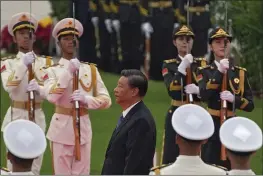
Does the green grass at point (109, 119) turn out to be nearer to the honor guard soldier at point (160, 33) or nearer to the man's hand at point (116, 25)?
the honor guard soldier at point (160, 33)

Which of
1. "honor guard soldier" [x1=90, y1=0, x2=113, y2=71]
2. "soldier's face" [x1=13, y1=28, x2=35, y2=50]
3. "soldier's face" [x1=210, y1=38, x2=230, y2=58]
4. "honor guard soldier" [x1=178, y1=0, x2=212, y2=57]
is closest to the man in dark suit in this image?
"soldier's face" [x1=210, y1=38, x2=230, y2=58]

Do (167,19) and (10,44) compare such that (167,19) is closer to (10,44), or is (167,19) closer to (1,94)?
(1,94)

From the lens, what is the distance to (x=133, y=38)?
909 inches

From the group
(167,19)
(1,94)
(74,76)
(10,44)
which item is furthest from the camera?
(10,44)

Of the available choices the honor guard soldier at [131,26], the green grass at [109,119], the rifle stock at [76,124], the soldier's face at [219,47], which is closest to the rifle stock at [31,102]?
the rifle stock at [76,124]

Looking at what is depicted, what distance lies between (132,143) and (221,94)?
2.24 metres

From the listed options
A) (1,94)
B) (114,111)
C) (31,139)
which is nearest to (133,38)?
(1,94)

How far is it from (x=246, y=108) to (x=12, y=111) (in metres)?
2.23

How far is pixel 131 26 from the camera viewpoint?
22859 mm

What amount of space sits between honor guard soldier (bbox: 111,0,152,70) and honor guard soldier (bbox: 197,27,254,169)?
1173 cm

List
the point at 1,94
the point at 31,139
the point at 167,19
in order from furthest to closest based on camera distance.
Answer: the point at 167,19, the point at 1,94, the point at 31,139

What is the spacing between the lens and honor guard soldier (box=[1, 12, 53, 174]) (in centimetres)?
1075

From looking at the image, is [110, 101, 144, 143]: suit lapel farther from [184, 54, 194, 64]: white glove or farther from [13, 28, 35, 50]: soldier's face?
[13, 28, 35, 50]: soldier's face

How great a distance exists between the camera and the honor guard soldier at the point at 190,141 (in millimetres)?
6625
